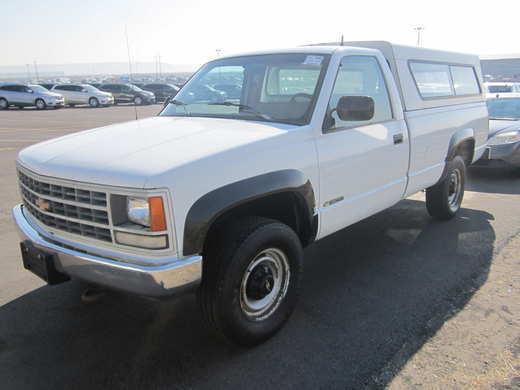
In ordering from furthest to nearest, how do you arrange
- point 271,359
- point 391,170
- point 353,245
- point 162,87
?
point 162,87, point 353,245, point 391,170, point 271,359

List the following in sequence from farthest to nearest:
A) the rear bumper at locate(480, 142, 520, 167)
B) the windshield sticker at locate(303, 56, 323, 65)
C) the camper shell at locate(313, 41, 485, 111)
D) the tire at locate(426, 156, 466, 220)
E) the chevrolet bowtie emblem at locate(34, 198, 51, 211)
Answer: the rear bumper at locate(480, 142, 520, 167) → the tire at locate(426, 156, 466, 220) → the camper shell at locate(313, 41, 485, 111) → the windshield sticker at locate(303, 56, 323, 65) → the chevrolet bowtie emblem at locate(34, 198, 51, 211)

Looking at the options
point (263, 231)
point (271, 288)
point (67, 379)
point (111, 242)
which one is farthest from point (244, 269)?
point (67, 379)

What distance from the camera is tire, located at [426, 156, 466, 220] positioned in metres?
5.48

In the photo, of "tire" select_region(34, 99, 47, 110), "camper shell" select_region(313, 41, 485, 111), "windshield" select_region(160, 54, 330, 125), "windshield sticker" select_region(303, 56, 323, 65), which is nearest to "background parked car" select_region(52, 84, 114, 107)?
"tire" select_region(34, 99, 47, 110)

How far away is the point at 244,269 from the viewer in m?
2.83

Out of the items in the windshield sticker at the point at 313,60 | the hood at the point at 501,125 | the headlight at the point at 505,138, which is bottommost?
the headlight at the point at 505,138

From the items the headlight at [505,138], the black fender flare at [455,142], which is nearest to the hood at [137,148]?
the black fender flare at [455,142]

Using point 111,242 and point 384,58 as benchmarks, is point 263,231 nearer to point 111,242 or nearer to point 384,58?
point 111,242

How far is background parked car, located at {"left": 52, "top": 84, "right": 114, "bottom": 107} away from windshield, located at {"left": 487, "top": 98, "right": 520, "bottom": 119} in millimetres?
25975

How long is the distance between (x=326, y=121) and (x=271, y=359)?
177 cm

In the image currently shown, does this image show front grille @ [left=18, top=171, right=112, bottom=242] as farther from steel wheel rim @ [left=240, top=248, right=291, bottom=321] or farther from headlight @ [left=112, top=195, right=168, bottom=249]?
steel wheel rim @ [left=240, top=248, right=291, bottom=321]

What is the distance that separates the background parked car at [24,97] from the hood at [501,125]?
83.0 ft

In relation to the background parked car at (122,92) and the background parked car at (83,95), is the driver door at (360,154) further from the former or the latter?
the background parked car at (122,92)

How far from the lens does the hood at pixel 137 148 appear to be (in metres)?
2.53
